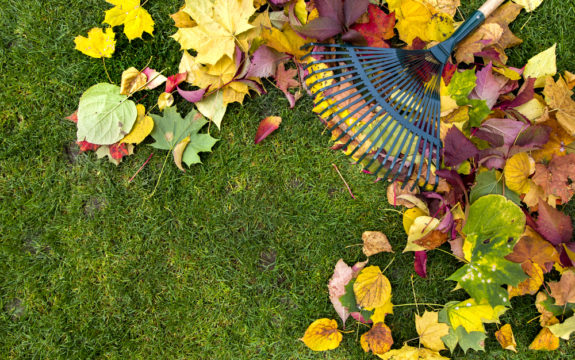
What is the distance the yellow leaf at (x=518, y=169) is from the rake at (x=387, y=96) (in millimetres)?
256

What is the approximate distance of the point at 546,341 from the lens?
1.69m

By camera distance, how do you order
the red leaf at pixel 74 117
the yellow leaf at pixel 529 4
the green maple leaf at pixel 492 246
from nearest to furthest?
1. the green maple leaf at pixel 492 246
2. the yellow leaf at pixel 529 4
3. the red leaf at pixel 74 117

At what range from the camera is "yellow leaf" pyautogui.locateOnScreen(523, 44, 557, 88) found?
168 cm

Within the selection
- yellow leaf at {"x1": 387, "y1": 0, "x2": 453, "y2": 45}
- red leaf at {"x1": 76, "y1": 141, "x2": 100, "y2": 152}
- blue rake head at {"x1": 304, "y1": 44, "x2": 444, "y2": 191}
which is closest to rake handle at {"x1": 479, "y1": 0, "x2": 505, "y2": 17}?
yellow leaf at {"x1": 387, "y1": 0, "x2": 453, "y2": 45}

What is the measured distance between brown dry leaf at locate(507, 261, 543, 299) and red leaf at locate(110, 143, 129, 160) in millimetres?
1661

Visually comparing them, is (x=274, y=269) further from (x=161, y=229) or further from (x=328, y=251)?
(x=161, y=229)

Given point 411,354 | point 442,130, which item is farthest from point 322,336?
point 442,130

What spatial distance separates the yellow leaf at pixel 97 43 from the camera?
5.82 ft

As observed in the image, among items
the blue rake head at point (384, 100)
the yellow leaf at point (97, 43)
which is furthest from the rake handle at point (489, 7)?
the yellow leaf at point (97, 43)

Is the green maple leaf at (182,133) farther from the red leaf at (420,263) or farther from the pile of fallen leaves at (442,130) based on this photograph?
the red leaf at (420,263)

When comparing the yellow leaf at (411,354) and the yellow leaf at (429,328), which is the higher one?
the yellow leaf at (429,328)

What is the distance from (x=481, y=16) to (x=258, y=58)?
0.86m

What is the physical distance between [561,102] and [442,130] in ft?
1.47

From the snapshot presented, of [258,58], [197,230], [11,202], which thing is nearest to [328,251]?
[197,230]
